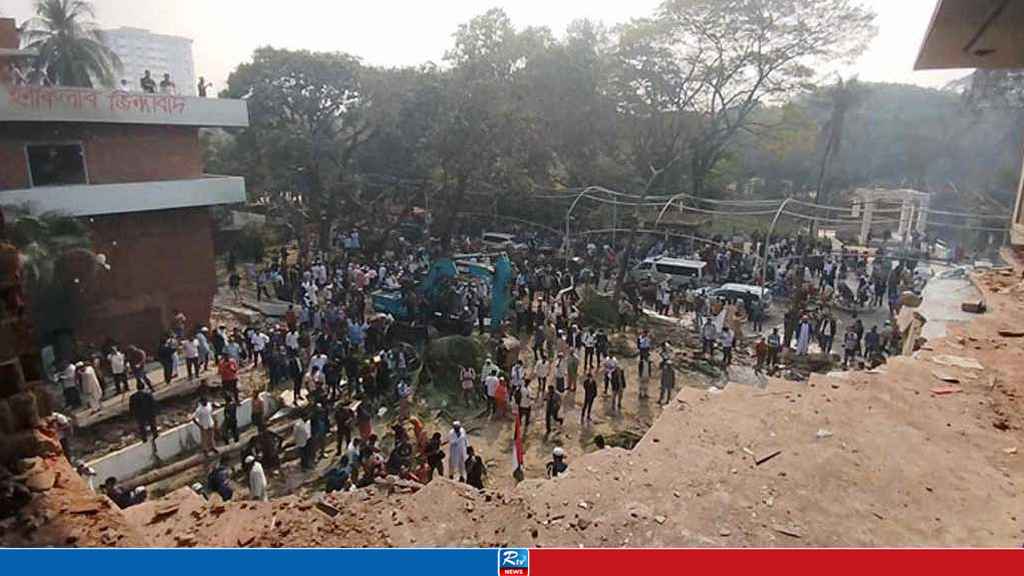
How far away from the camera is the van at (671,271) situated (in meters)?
17.4

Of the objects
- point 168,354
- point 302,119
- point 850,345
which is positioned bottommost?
point 850,345

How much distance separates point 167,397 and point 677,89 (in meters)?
17.3

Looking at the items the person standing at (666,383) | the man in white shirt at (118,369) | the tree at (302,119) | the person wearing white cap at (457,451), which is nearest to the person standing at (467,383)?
the person wearing white cap at (457,451)

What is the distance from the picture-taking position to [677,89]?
68.0 feet

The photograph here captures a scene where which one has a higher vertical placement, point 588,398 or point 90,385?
point 90,385

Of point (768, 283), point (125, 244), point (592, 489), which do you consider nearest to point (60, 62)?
point (125, 244)

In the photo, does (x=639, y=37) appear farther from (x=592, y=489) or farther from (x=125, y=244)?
(x=592, y=489)

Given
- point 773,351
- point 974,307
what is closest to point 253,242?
point 773,351

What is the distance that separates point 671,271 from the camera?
17719mm

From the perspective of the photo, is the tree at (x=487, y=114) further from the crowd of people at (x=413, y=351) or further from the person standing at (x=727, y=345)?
the person standing at (x=727, y=345)

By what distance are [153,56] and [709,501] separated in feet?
24.8

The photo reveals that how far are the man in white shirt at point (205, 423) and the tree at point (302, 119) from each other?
12.1ft

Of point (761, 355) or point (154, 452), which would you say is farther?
point (761, 355)

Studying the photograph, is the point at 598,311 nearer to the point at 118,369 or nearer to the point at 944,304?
the point at 944,304
